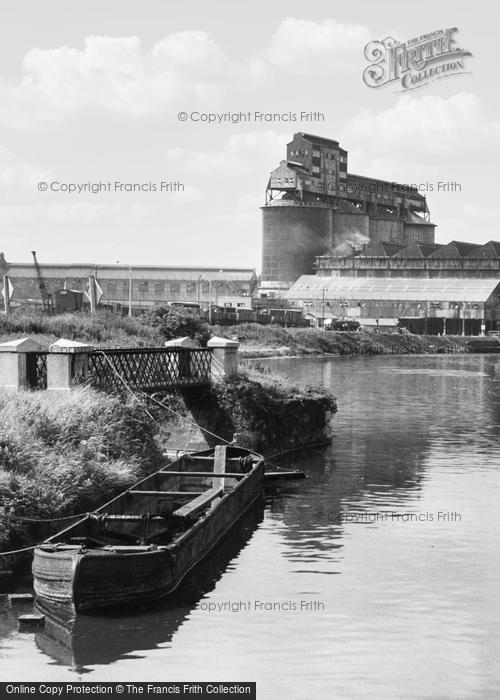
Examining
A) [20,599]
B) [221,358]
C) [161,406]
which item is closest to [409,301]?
[221,358]

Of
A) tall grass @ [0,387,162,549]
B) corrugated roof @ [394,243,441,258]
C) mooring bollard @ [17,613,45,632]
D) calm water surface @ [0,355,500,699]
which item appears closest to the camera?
calm water surface @ [0,355,500,699]

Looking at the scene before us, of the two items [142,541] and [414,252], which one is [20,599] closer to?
[142,541]

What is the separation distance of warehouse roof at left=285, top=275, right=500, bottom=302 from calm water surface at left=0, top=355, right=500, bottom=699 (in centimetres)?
14044

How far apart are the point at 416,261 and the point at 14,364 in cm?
15653

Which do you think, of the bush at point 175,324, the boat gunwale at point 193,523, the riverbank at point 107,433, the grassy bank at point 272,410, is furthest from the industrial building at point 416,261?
the boat gunwale at point 193,523

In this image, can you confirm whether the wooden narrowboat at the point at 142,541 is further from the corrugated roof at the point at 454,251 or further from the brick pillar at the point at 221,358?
the corrugated roof at the point at 454,251

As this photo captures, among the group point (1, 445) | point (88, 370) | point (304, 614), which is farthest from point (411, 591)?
point (88, 370)

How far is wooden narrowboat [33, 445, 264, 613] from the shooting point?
22.0 metres

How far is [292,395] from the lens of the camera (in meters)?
46.9

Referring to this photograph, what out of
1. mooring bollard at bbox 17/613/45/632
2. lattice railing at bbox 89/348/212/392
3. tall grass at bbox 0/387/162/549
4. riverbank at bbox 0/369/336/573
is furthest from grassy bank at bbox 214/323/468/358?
mooring bollard at bbox 17/613/45/632

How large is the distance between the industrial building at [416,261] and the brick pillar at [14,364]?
15305 cm

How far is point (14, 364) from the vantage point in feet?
118

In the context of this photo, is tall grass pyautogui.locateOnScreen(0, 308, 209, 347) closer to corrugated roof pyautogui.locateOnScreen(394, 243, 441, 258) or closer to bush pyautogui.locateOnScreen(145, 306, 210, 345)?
bush pyautogui.locateOnScreen(145, 306, 210, 345)

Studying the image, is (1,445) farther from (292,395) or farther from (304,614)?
(292,395)
